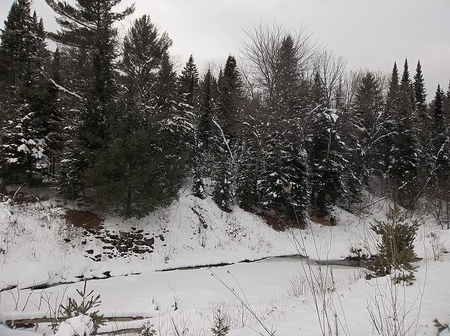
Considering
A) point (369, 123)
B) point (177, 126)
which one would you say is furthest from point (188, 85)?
A: point (369, 123)

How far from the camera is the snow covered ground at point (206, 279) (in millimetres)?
3660

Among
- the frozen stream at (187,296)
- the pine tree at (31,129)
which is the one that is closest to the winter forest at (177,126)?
the pine tree at (31,129)

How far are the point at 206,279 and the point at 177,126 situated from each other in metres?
12.8

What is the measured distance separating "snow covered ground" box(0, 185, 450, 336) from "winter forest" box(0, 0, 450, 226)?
1.59 meters

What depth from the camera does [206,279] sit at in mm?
9438

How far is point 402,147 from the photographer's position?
1001 inches

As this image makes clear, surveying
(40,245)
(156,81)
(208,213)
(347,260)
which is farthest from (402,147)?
(40,245)

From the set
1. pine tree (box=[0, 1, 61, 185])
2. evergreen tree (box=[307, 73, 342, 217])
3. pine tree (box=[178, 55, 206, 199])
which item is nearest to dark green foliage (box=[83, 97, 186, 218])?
pine tree (box=[0, 1, 61, 185])

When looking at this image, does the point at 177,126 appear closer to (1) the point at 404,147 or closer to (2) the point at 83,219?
(2) the point at 83,219

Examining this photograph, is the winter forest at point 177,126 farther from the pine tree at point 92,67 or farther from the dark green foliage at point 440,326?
the dark green foliage at point 440,326

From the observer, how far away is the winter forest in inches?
480

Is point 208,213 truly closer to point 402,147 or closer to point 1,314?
point 1,314

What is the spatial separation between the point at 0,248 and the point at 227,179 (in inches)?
442

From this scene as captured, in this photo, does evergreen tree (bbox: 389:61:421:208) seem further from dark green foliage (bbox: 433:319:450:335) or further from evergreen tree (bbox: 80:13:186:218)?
dark green foliage (bbox: 433:319:450:335)
